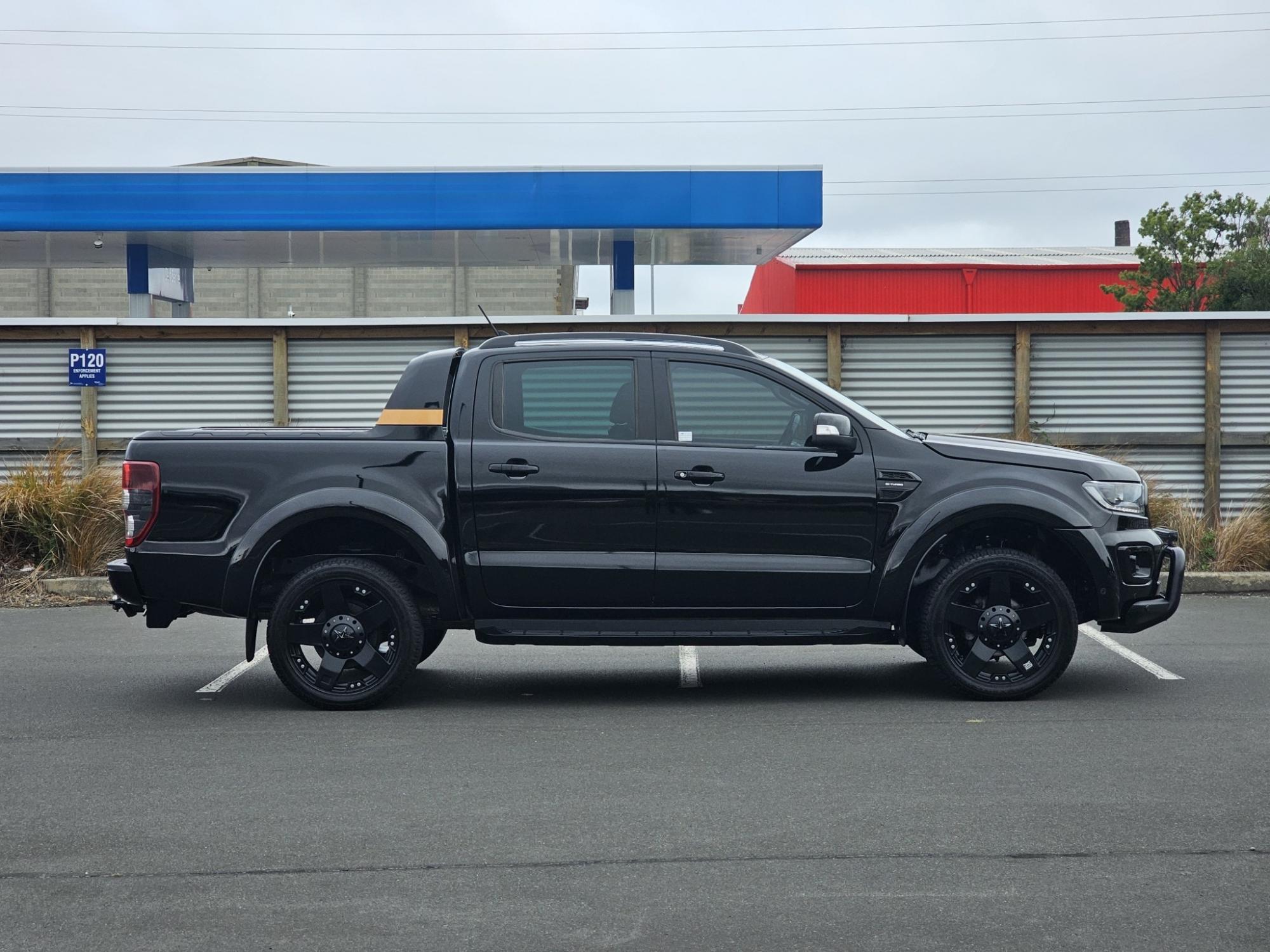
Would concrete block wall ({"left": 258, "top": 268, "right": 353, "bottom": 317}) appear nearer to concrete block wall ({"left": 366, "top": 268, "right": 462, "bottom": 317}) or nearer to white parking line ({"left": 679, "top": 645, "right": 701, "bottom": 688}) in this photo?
concrete block wall ({"left": 366, "top": 268, "right": 462, "bottom": 317})

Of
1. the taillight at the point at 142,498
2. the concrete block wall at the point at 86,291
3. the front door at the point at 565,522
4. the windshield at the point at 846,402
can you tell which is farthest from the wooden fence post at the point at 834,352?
the concrete block wall at the point at 86,291

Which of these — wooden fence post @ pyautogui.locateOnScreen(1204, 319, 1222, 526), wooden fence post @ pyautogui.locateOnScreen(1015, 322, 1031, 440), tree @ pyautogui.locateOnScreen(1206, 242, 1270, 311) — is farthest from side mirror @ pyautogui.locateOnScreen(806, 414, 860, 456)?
tree @ pyautogui.locateOnScreen(1206, 242, 1270, 311)

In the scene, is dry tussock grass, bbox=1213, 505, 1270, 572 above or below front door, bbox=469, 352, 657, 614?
below

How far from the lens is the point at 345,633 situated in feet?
24.3

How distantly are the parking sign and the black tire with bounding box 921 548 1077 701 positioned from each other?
904 cm

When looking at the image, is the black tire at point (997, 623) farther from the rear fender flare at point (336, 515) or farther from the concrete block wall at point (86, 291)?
the concrete block wall at point (86, 291)

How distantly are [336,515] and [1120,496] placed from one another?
3.98 meters

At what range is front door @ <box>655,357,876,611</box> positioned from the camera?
290 inches

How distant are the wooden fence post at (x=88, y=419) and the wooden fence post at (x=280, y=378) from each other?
1633 millimetres

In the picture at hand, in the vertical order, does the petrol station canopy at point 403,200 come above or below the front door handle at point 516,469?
above

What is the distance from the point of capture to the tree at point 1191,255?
49.7 meters

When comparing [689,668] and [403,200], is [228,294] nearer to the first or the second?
[403,200]

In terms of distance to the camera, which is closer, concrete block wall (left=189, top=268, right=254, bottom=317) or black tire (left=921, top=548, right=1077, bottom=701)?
black tire (left=921, top=548, right=1077, bottom=701)

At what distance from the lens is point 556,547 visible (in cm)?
739
